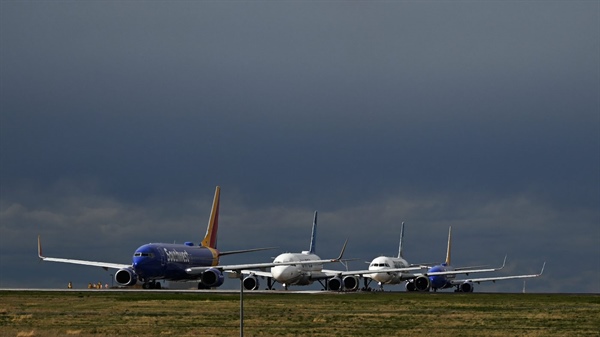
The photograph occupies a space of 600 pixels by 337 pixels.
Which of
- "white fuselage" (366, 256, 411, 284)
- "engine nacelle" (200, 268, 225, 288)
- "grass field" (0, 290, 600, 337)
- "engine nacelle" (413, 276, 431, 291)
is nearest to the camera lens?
"grass field" (0, 290, 600, 337)

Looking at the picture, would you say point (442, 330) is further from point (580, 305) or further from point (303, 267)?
point (303, 267)

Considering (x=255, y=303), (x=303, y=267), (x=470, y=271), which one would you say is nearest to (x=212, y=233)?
(x=303, y=267)

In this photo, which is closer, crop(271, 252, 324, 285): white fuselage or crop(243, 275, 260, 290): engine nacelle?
crop(271, 252, 324, 285): white fuselage

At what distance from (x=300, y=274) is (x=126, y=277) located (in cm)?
2097

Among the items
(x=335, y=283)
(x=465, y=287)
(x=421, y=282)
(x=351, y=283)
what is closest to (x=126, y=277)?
(x=335, y=283)

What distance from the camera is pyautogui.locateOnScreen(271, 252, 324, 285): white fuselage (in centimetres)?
10731

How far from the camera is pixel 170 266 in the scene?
9969 cm

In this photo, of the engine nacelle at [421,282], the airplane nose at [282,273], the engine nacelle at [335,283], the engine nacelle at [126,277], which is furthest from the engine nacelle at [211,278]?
the engine nacelle at [421,282]

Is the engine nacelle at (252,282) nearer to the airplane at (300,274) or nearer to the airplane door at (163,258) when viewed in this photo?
the airplane at (300,274)

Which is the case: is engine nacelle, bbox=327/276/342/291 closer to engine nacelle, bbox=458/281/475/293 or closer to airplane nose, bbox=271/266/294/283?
airplane nose, bbox=271/266/294/283

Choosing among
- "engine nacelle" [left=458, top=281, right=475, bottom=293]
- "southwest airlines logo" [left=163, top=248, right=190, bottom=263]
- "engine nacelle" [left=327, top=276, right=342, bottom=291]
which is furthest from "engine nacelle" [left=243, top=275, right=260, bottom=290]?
"engine nacelle" [left=458, top=281, right=475, bottom=293]

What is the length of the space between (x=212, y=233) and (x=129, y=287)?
16556mm

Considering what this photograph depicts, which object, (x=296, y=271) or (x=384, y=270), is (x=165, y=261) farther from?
(x=384, y=270)

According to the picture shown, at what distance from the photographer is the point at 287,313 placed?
193 ft
